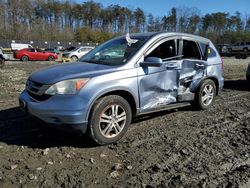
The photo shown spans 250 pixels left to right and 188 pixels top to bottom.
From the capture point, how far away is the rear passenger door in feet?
19.4

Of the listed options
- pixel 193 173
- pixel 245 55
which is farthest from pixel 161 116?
pixel 245 55

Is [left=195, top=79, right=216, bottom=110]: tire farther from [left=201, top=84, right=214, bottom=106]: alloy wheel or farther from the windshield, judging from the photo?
the windshield

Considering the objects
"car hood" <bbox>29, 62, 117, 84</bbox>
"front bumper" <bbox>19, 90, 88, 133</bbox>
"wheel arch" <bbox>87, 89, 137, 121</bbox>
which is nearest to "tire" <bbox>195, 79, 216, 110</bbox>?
"wheel arch" <bbox>87, 89, 137, 121</bbox>

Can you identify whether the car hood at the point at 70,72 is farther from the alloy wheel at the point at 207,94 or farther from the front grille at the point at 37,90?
the alloy wheel at the point at 207,94

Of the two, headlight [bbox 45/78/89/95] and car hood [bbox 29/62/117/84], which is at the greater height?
car hood [bbox 29/62/117/84]

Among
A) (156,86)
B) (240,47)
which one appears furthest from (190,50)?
(240,47)

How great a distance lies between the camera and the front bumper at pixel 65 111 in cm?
428

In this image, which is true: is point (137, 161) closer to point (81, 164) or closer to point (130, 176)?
point (130, 176)

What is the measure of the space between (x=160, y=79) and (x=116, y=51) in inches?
37.1

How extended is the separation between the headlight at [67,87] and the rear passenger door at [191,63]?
225cm

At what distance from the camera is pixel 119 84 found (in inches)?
185

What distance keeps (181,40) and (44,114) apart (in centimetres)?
311

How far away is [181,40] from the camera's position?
599 centimetres

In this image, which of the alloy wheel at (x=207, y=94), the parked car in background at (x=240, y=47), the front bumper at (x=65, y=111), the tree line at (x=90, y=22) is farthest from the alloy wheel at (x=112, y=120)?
the tree line at (x=90, y=22)
